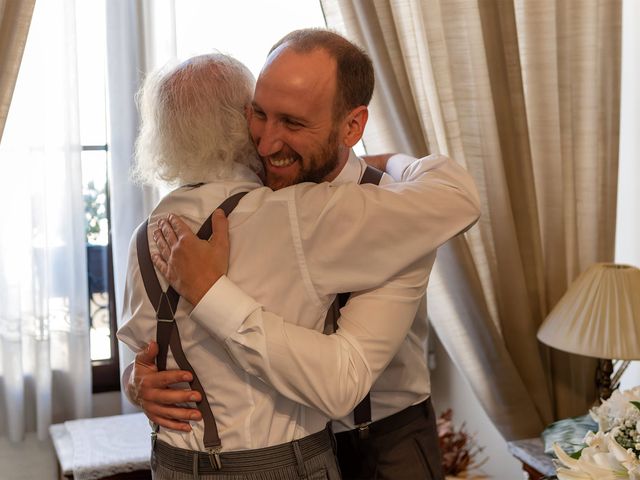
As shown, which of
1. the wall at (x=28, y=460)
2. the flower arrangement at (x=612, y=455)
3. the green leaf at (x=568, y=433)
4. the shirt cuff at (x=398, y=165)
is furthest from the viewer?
the wall at (x=28, y=460)

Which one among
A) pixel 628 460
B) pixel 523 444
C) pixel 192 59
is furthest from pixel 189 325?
pixel 523 444

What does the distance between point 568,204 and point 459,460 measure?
0.99 m

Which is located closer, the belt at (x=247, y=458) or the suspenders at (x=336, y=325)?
the belt at (x=247, y=458)

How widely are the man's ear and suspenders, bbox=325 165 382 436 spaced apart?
140mm

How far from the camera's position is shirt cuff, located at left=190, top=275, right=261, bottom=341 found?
147 cm

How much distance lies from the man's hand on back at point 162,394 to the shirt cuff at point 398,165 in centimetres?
66

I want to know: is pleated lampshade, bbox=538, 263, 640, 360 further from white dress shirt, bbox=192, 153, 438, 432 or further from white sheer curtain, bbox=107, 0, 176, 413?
white sheer curtain, bbox=107, 0, 176, 413

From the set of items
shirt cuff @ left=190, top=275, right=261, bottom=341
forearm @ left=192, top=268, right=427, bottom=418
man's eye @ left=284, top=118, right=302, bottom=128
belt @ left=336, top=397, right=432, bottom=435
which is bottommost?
belt @ left=336, top=397, right=432, bottom=435

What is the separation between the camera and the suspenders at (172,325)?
1.54m

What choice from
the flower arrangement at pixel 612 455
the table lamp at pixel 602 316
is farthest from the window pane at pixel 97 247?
the flower arrangement at pixel 612 455

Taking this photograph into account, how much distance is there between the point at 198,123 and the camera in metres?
1.57

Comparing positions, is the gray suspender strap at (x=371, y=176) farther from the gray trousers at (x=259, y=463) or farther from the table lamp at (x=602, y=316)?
the table lamp at (x=602, y=316)

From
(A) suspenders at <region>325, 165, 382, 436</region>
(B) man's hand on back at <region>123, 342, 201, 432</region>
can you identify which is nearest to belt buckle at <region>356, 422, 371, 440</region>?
(A) suspenders at <region>325, 165, 382, 436</region>

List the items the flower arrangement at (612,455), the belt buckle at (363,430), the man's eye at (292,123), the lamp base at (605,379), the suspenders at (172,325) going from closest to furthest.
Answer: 1. the flower arrangement at (612,455)
2. the suspenders at (172,325)
3. the man's eye at (292,123)
4. the belt buckle at (363,430)
5. the lamp base at (605,379)
